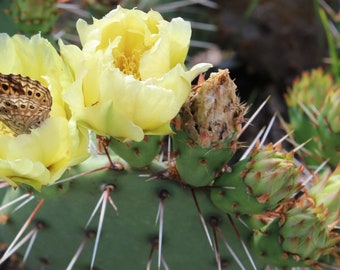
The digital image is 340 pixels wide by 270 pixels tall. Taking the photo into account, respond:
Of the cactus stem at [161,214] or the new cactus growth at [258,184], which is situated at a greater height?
the new cactus growth at [258,184]

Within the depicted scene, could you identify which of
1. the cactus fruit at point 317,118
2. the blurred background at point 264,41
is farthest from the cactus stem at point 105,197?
the blurred background at point 264,41

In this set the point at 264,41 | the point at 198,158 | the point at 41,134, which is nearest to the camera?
the point at 41,134

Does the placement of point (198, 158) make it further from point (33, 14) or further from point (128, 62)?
point (33, 14)

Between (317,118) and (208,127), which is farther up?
(208,127)

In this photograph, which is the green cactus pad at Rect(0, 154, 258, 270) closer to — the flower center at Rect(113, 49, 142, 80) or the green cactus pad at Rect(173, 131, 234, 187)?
the green cactus pad at Rect(173, 131, 234, 187)

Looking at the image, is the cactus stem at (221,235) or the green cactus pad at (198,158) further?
the cactus stem at (221,235)

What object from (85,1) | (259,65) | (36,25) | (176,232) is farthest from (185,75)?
(259,65)

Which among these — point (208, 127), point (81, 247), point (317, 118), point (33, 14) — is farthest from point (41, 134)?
point (317, 118)

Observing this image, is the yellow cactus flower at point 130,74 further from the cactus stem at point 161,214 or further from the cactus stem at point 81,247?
the cactus stem at point 81,247
